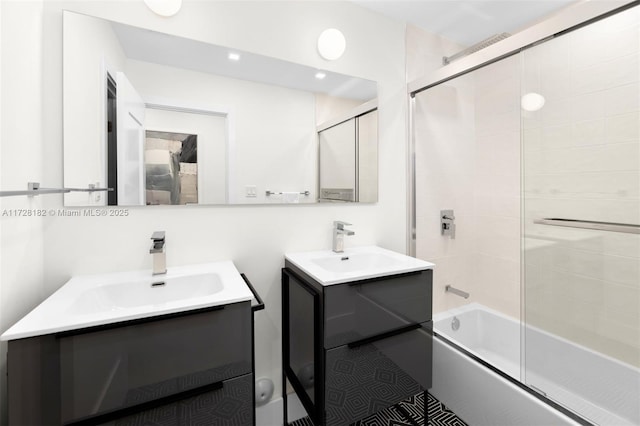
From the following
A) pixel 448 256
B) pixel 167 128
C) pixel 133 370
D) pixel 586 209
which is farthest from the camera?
pixel 448 256

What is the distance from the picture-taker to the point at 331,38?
1656mm

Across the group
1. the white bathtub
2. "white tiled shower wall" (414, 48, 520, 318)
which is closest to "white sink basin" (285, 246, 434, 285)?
"white tiled shower wall" (414, 48, 520, 318)

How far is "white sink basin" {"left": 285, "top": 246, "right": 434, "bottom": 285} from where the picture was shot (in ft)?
4.05

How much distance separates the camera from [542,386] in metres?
1.35

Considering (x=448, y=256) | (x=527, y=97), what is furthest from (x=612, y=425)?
(x=527, y=97)

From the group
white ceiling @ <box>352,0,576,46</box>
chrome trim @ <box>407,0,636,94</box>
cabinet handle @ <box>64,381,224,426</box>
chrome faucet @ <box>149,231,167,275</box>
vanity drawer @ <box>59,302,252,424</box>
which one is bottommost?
cabinet handle @ <box>64,381,224,426</box>

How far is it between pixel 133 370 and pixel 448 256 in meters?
1.99

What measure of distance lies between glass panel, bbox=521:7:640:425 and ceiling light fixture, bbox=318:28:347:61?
37.0 inches

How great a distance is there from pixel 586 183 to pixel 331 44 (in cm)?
148

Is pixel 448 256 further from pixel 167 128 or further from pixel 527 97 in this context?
pixel 167 128

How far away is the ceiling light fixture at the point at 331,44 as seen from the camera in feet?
5.37

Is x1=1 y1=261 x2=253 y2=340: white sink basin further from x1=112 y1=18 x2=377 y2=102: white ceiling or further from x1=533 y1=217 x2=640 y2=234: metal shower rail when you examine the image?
x1=533 y1=217 x2=640 y2=234: metal shower rail

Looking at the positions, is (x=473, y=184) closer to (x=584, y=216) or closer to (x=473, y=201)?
(x=473, y=201)

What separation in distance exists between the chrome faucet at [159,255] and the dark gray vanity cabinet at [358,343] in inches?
22.1
